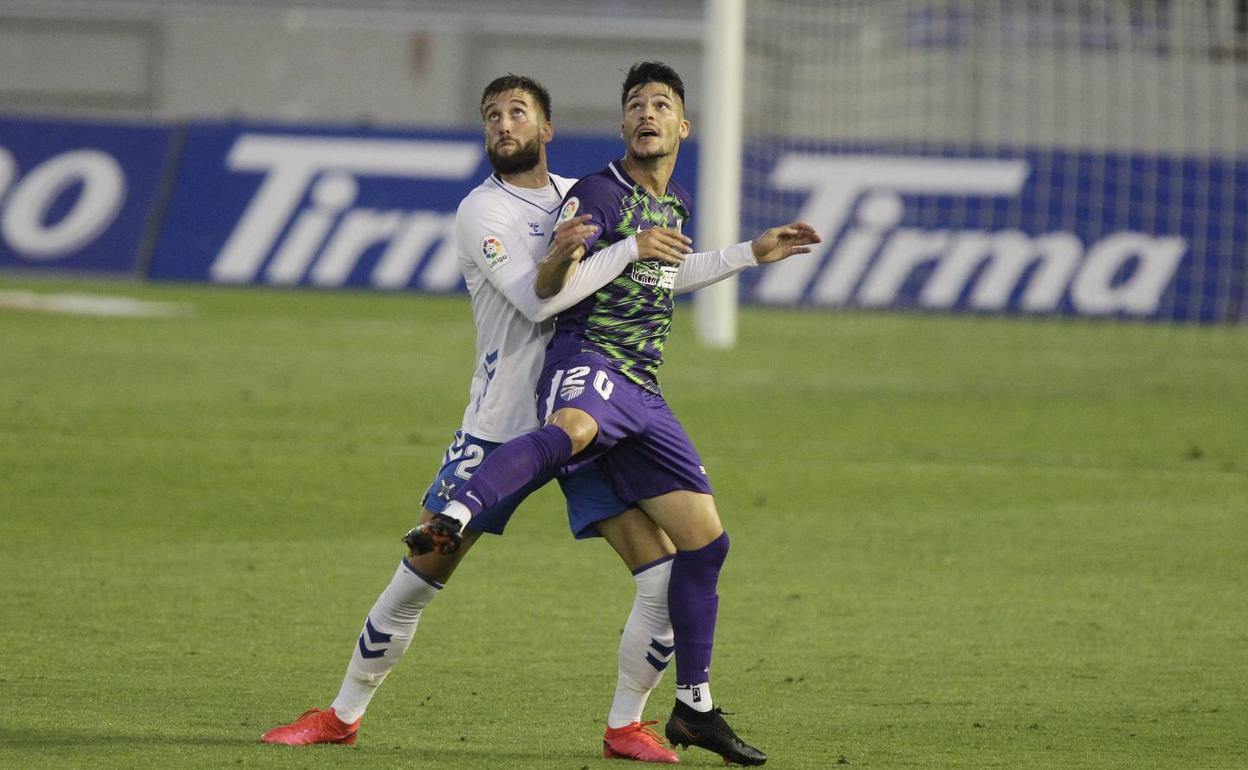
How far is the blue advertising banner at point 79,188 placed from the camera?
20.7 meters

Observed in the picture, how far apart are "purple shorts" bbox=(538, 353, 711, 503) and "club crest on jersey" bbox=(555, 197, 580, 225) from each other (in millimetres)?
364

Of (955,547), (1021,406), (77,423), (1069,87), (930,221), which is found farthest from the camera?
(1069,87)

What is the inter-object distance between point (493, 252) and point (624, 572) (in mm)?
2965

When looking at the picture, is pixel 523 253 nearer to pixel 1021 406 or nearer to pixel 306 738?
pixel 306 738

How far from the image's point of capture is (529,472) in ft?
15.6

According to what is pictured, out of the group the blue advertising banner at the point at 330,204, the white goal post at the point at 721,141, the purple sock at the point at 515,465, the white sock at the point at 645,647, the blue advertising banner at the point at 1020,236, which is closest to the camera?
the purple sock at the point at 515,465

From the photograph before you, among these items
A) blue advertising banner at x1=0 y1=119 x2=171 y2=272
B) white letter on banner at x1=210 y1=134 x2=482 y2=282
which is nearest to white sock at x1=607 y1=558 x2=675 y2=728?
white letter on banner at x1=210 y1=134 x2=482 y2=282

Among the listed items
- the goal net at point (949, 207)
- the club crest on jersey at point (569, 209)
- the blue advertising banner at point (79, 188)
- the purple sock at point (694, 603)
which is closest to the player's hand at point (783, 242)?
the club crest on jersey at point (569, 209)

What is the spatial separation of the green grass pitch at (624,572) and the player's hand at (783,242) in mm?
1303

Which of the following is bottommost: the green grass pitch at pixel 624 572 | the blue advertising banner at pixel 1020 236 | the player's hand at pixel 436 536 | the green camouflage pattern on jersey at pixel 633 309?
the blue advertising banner at pixel 1020 236

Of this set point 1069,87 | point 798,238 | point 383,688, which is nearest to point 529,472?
point 798,238

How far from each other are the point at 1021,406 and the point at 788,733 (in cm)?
845

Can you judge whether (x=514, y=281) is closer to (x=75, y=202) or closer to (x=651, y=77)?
(x=651, y=77)

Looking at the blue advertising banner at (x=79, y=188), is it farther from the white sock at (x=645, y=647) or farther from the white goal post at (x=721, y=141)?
the white sock at (x=645, y=647)
